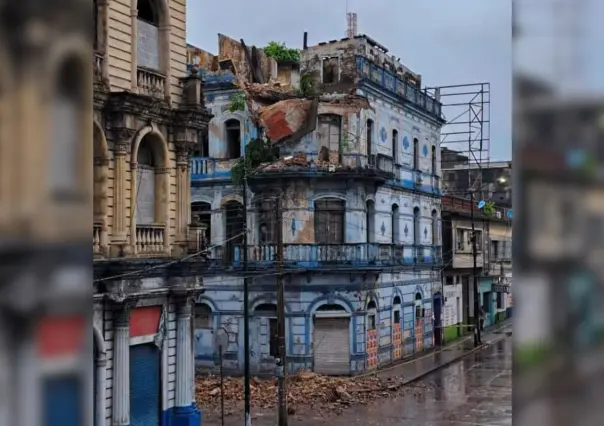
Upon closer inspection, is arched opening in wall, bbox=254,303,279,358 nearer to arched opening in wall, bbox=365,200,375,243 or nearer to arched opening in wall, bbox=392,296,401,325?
arched opening in wall, bbox=365,200,375,243

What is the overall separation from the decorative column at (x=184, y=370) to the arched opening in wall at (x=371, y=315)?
33.8 feet

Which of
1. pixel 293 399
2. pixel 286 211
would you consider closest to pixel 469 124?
pixel 286 211

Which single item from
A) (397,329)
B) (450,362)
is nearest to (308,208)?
(397,329)

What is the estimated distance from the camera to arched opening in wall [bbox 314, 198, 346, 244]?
2336cm

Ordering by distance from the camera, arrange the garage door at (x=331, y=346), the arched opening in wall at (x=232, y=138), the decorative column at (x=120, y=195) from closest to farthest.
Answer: the decorative column at (x=120, y=195)
the garage door at (x=331, y=346)
the arched opening in wall at (x=232, y=138)

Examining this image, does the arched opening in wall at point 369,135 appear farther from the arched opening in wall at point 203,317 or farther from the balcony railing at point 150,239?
the balcony railing at point 150,239

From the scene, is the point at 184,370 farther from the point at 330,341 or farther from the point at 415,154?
the point at 415,154

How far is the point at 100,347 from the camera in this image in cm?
1195

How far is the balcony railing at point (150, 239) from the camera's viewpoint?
13234mm

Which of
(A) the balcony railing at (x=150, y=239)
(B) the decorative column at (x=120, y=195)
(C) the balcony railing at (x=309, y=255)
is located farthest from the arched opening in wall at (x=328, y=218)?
(B) the decorative column at (x=120, y=195)

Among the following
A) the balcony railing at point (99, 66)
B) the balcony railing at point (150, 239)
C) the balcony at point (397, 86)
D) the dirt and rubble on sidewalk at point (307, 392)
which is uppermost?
the balcony at point (397, 86)

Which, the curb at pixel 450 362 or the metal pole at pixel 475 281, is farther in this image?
the metal pole at pixel 475 281

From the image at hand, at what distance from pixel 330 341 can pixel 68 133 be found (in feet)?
71.7

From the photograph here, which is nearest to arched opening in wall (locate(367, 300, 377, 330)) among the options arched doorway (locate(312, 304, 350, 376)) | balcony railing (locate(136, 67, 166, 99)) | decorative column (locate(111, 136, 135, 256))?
arched doorway (locate(312, 304, 350, 376))
